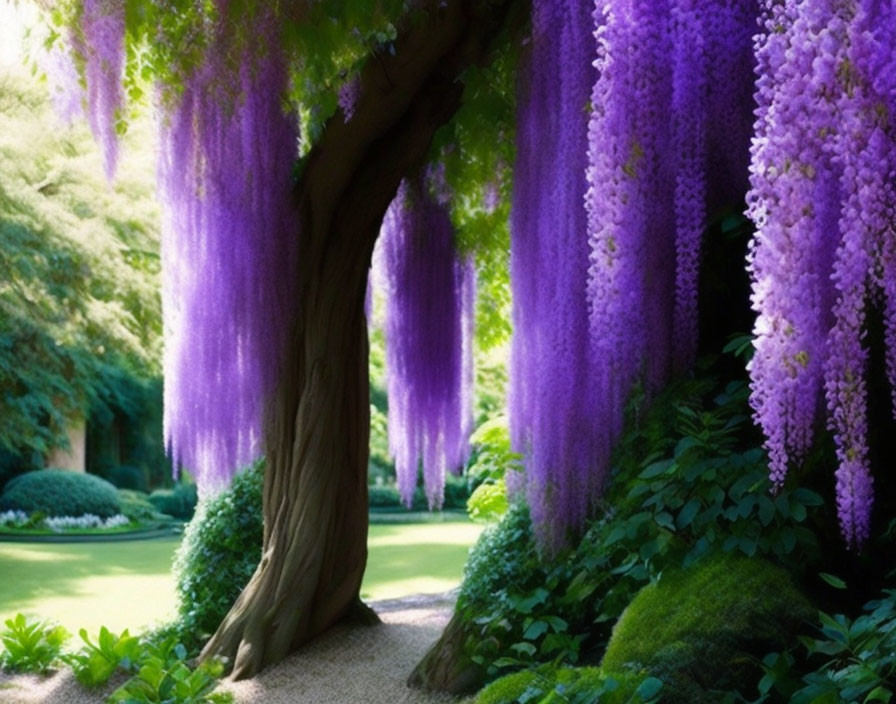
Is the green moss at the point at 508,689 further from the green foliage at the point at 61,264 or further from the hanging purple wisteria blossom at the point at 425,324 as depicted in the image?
the green foliage at the point at 61,264

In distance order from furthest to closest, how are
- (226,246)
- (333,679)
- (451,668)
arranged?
(333,679) → (226,246) → (451,668)

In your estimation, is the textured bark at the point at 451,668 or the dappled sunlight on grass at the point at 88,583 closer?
the textured bark at the point at 451,668

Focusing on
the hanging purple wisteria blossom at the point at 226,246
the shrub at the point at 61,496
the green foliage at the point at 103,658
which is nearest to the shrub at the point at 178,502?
the shrub at the point at 61,496

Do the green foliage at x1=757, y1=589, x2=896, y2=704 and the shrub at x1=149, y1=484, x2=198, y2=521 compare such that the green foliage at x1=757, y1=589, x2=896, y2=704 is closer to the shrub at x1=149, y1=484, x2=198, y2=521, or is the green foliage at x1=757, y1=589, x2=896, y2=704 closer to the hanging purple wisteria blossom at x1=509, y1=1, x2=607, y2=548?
the hanging purple wisteria blossom at x1=509, y1=1, x2=607, y2=548

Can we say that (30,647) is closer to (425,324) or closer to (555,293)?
(425,324)

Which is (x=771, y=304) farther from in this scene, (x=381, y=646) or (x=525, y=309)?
(x=381, y=646)

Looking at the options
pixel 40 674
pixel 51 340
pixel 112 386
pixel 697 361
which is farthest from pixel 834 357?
pixel 112 386

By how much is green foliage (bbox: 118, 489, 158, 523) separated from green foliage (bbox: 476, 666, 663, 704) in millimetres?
11621

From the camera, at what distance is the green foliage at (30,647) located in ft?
17.0

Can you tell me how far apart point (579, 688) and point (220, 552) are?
3492mm

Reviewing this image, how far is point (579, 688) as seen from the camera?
263 cm

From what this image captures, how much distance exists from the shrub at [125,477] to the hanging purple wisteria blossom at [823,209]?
57.0ft

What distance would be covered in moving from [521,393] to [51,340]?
9.68 m

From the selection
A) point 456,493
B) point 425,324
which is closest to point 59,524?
point 456,493
